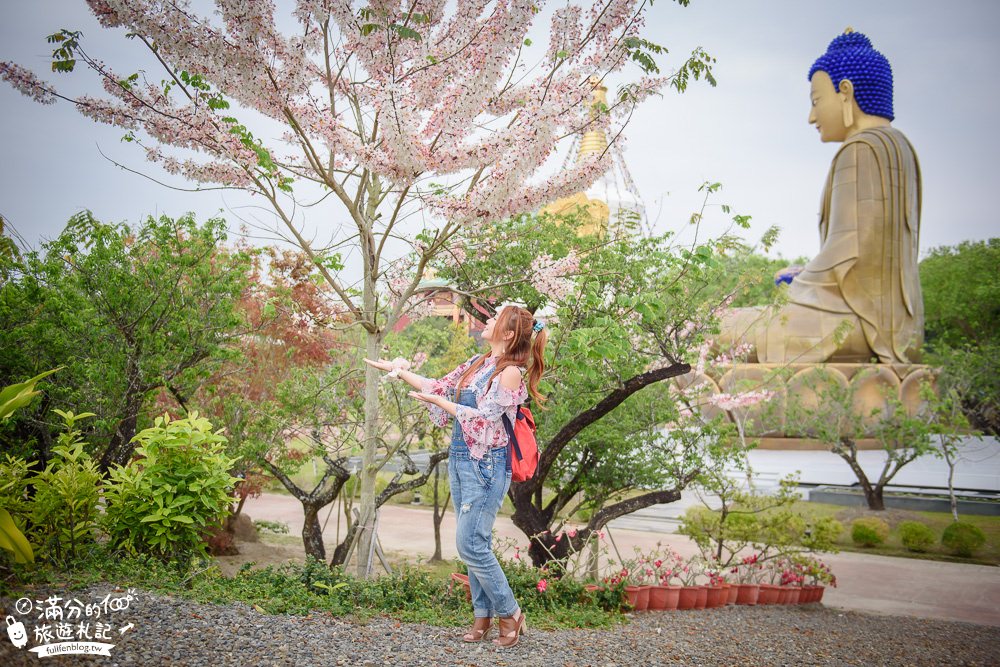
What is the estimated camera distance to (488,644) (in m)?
3.24

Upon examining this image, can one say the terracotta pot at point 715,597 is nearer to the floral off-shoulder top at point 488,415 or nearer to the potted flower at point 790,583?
the potted flower at point 790,583

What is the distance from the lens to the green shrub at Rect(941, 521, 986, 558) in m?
8.29

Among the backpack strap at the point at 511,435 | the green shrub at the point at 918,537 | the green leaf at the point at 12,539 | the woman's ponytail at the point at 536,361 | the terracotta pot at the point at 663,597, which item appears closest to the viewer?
the green leaf at the point at 12,539

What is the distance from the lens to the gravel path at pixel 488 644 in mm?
2645

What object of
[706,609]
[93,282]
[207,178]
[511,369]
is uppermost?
[207,178]

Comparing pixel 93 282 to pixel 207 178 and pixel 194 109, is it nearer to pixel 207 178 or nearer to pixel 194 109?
pixel 207 178

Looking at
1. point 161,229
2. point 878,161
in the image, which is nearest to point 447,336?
point 161,229

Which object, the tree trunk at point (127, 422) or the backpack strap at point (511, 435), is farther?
the tree trunk at point (127, 422)

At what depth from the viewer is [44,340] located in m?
4.75

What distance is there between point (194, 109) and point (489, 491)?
97.6 inches

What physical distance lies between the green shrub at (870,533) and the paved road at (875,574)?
426mm

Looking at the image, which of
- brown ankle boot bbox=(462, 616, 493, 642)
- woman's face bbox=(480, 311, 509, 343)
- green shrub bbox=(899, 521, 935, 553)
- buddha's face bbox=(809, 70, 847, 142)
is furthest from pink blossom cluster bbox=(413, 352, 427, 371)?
buddha's face bbox=(809, 70, 847, 142)

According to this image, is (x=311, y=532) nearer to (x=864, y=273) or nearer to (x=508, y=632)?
(x=508, y=632)

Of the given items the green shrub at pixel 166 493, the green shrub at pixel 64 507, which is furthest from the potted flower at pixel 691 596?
the green shrub at pixel 64 507
